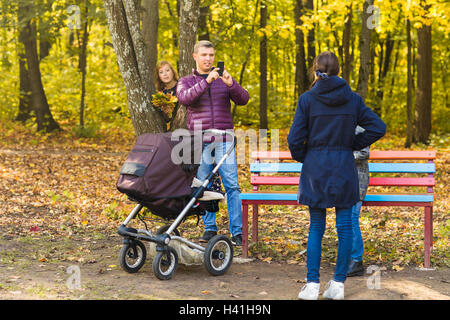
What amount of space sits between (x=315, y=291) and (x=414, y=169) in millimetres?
2050

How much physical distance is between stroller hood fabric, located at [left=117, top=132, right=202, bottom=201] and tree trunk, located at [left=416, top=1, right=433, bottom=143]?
45.9ft

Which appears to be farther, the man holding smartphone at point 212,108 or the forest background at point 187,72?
the forest background at point 187,72

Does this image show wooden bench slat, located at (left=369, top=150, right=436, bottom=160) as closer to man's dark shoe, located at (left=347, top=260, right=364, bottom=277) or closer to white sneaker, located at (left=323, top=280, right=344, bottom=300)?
man's dark shoe, located at (left=347, top=260, right=364, bottom=277)

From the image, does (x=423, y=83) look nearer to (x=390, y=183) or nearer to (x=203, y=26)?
(x=203, y=26)

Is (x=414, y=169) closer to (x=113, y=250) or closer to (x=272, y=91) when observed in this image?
(x=113, y=250)

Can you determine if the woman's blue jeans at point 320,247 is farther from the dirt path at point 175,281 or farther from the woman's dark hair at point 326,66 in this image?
the woman's dark hair at point 326,66

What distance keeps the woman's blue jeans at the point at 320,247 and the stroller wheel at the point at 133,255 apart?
1667mm

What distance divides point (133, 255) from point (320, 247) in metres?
1.83

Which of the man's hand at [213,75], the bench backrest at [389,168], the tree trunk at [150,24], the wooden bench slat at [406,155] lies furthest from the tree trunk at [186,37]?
the tree trunk at [150,24]

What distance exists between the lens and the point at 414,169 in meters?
5.79

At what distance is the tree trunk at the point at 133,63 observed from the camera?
7555mm

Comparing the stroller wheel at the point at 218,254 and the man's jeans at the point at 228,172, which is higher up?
the man's jeans at the point at 228,172

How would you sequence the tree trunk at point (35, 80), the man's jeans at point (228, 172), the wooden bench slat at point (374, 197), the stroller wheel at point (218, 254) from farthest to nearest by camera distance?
the tree trunk at point (35, 80) < the man's jeans at point (228, 172) < the wooden bench slat at point (374, 197) < the stroller wheel at point (218, 254)

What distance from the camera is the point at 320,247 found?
4.48 meters
